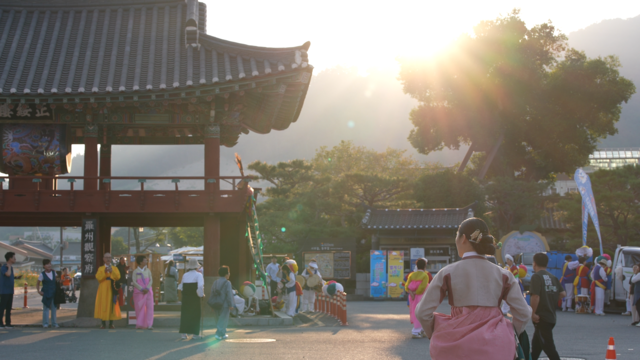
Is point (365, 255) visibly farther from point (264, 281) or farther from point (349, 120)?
point (349, 120)

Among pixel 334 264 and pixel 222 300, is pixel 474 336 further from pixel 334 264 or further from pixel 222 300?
pixel 334 264

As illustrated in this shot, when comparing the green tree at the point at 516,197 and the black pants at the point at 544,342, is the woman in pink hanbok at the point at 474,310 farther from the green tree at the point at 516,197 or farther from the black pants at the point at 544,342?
the green tree at the point at 516,197

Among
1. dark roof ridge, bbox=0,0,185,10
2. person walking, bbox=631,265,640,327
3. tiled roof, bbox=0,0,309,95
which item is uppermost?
dark roof ridge, bbox=0,0,185,10

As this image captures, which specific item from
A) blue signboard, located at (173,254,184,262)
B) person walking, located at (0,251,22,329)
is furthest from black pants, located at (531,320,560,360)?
blue signboard, located at (173,254,184,262)

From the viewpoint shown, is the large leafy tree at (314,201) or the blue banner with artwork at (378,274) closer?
the blue banner with artwork at (378,274)

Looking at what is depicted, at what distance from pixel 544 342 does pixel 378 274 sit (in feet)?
66.2

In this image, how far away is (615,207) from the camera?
28359 mm

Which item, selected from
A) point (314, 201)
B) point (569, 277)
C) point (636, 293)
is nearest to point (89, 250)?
point (636, 293)

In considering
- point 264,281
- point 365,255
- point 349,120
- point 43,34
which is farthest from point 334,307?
point 349,120

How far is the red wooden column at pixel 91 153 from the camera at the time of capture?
15953mm

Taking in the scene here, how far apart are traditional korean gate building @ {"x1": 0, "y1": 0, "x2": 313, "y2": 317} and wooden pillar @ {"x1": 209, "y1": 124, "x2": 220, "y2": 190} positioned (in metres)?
0.03

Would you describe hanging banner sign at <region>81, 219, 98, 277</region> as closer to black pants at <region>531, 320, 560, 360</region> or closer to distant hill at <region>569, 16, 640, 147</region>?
black pants at <region>531, 320, 560, 360</region>

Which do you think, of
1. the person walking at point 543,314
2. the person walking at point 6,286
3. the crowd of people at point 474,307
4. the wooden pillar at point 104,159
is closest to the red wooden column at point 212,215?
the person walking at point 6,286

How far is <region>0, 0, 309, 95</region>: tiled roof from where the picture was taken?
1521cm
